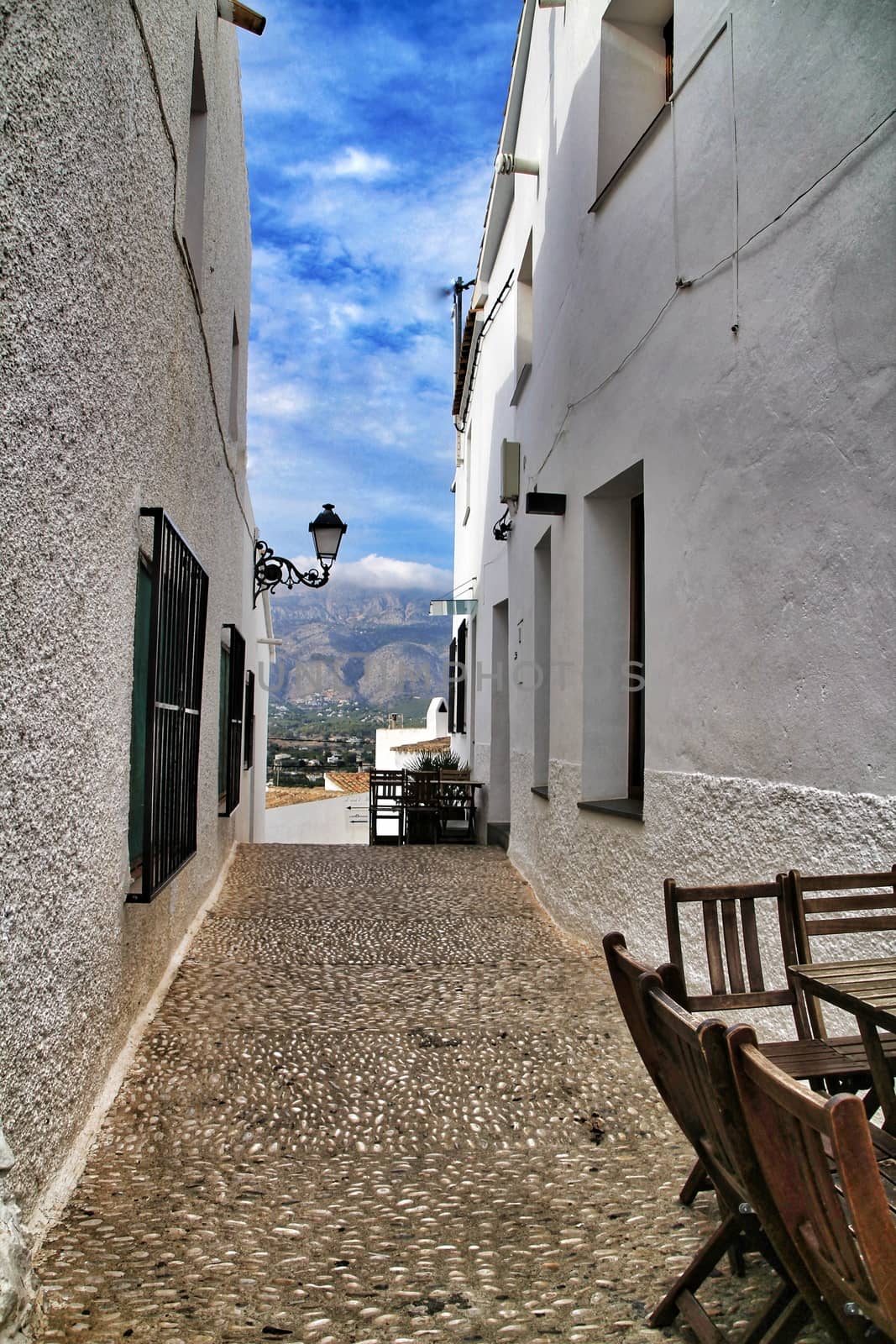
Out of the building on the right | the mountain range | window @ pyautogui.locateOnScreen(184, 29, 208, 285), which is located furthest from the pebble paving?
the mountain range

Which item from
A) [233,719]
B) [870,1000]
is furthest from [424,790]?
[870,1000]

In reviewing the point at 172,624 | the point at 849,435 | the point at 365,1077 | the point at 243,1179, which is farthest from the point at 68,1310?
the point at 849,435

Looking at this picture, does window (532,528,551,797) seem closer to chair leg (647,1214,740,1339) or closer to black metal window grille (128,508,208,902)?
black metal window grille (128,508,208,902)

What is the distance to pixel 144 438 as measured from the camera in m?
3.59

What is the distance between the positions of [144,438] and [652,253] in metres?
2.87

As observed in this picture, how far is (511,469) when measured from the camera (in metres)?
8.70

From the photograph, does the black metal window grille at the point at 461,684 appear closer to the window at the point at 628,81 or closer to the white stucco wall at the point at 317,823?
the white stucco wall at the point at 317,823

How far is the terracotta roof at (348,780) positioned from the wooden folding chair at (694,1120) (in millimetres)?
21721

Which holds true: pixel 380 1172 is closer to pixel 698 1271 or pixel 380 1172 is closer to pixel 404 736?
pixel 698 1271

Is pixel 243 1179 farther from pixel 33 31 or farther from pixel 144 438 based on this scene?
pixel 33 31

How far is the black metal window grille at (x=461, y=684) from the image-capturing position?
45.0ft

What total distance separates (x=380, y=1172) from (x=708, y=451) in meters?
3.13

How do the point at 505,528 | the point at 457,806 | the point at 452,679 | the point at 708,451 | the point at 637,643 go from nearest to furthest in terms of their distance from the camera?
the point at 708,451, the point at 637,643, the point at 505,528, the point at 457,806, the point at 452,679

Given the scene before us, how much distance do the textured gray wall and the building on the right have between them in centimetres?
234
